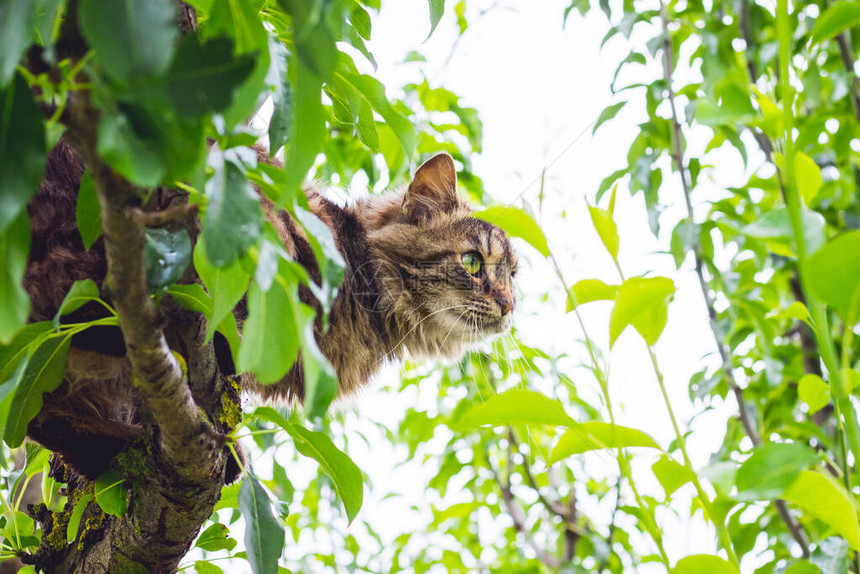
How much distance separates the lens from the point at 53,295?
3.81ft

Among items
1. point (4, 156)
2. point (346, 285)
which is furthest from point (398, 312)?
point (4, 156)

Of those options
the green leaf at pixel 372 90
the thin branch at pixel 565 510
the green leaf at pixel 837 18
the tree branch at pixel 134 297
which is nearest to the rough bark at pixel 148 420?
the tree branch at pixel 134 297

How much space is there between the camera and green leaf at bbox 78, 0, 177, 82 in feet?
1.48

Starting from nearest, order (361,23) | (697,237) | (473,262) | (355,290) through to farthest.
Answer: (361,23)
(355,290)
(697,237)
(473,262)

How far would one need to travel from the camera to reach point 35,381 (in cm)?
86

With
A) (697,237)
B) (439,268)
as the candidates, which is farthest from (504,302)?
(697,237)

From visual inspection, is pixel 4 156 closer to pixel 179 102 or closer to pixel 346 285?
pixel 179 102

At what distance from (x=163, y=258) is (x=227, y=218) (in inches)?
5.2

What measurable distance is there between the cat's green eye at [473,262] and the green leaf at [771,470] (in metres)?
1.33

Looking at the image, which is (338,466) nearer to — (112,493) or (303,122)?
(112,493)

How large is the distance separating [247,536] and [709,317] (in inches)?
63.7

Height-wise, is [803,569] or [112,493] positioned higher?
[112,493]

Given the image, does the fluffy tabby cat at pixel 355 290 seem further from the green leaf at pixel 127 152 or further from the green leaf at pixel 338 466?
the green leaf at pixel 127 152

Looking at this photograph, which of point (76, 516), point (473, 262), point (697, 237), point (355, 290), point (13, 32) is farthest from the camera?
point (473, 262)
